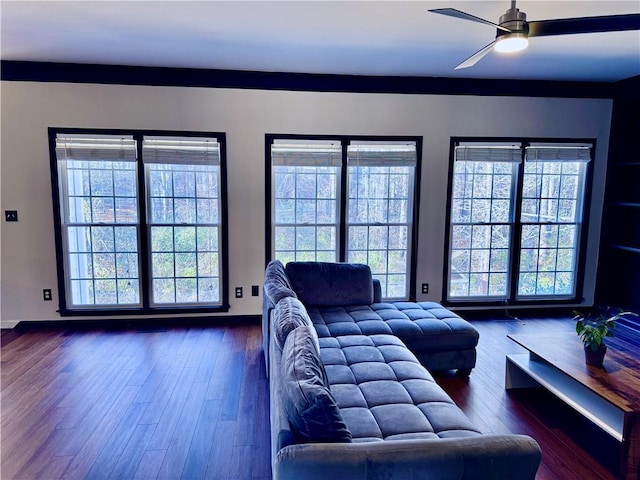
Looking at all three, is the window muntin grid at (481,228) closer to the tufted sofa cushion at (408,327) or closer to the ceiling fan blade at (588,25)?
the tufted sofa cushion at (408,327)

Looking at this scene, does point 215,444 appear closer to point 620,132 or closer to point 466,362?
point 466,362

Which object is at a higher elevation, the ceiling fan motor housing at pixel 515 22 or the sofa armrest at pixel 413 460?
the ceiling fan motor housing at pixel 515 22

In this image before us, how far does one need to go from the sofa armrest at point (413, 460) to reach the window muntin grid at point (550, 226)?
3786 millimetres

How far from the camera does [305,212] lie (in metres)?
4.37

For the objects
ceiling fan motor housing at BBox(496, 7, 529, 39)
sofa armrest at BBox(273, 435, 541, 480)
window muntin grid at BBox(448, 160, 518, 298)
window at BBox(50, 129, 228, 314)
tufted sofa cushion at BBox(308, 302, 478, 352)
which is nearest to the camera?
sofa armrest at BBox(273, 435, 541, 480)

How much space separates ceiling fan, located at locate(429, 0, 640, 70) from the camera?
1945 millimetres

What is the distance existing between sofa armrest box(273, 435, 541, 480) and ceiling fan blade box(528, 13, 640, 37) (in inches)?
79.1

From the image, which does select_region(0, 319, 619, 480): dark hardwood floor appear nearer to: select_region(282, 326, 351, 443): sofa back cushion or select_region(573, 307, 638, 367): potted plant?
select_region(573, 307, 638, 367): potted plant

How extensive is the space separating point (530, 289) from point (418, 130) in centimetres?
239

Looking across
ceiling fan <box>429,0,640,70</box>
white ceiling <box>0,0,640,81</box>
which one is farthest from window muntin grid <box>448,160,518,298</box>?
ceiling fan <box>429,0,640,70</box>

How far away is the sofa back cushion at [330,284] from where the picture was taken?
349 cm

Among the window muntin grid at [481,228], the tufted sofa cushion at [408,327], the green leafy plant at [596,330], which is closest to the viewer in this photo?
the green leafy plant at [596,330]

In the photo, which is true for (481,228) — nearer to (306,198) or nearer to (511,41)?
(306,198)

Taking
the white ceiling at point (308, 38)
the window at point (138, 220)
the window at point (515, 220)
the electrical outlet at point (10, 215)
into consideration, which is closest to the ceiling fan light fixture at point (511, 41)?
the white ceiling at point (308, 38)
